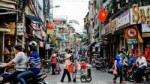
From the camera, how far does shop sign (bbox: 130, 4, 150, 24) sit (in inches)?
1206

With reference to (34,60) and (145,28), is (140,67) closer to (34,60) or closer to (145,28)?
(145,28)

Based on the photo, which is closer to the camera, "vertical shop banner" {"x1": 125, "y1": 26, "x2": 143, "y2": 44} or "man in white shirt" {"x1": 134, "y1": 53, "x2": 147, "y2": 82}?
"man in white shirt" {"x1": 134, "y1": 53, "x2": 147, "y2": 82}

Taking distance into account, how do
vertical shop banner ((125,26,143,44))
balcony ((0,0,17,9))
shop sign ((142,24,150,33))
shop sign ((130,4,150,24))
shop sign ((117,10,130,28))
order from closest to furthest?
balcony ((0,0,17,9)) < shop sign ((142,24,150,33)) < shop sign ((130,4,150,24)) < vertical shop banner ((125,26,143,44)) < shop sign ((117,10,130,28))

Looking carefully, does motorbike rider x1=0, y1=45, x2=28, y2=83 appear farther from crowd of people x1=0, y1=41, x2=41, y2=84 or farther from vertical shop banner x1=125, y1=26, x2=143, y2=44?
vertical shop banner x1=125, y1=26, x2=143, y2=44

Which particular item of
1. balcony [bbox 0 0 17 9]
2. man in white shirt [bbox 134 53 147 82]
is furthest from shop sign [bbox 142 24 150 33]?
balcony [bbox 0 0 17 9]

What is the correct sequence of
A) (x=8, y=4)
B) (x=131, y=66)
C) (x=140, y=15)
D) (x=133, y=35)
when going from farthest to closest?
(x=8, y=4)
(x=140, y=15)
(x=133, y=35)
(x=131, y=66)

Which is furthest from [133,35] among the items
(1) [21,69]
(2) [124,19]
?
(1) [21,69]

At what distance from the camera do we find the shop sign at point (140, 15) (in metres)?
30.6

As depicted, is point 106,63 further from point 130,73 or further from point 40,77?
point 40,77

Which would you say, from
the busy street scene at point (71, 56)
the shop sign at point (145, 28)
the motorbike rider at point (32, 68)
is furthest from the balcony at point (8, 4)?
the motorbike rider at point (32, 68)

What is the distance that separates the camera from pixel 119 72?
23.7m

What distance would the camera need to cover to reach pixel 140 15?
102 ft

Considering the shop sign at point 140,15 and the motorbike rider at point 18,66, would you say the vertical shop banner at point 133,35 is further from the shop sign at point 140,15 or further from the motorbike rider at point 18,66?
the motorbike rider at point 18,66

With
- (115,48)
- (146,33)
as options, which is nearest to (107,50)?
(115,48)
